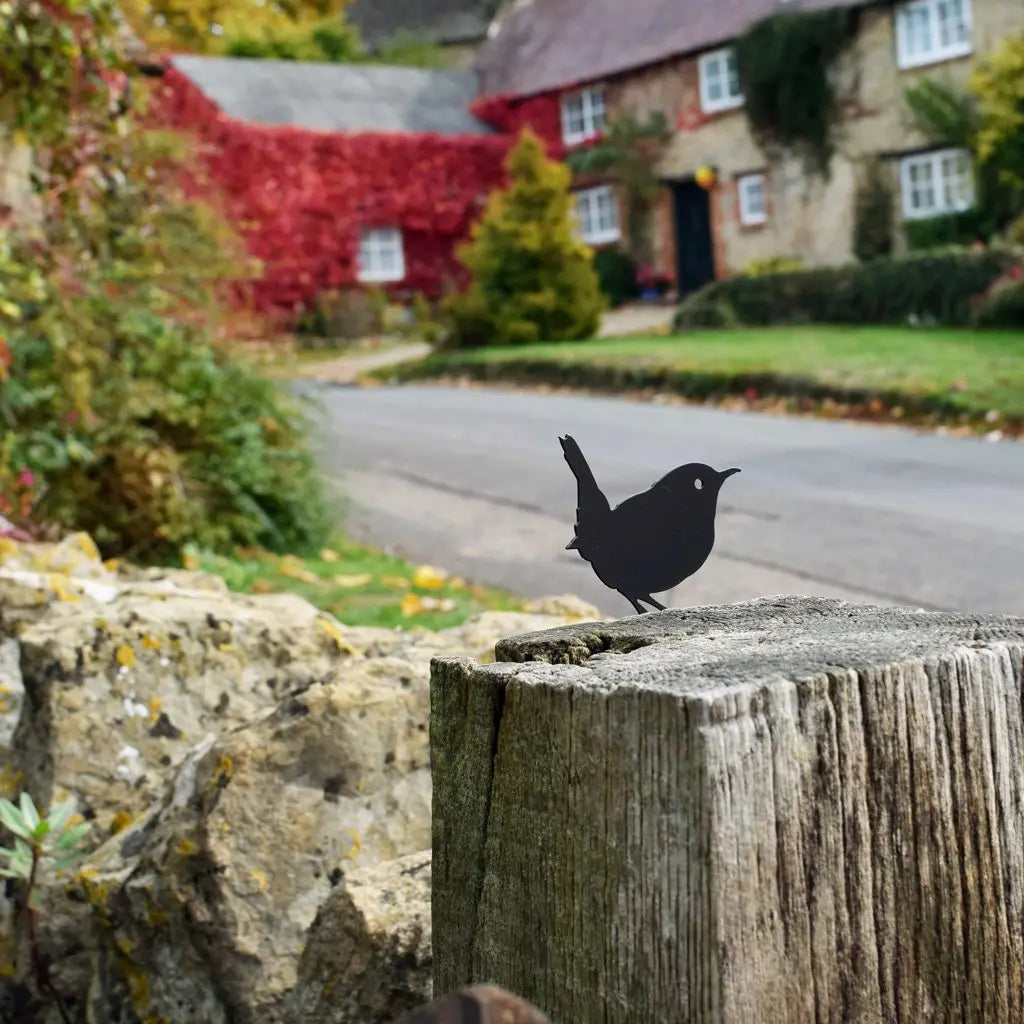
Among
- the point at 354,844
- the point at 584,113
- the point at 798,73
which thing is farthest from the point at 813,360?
the point at 584,113

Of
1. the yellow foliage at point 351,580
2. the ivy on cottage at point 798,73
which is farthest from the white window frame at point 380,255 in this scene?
the yellow foliage at point 351,580

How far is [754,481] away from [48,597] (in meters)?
6.95

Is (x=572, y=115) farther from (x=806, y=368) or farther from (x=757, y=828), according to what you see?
(x=757, y=828)

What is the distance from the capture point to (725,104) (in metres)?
27.5

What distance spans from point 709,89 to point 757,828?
2779cm

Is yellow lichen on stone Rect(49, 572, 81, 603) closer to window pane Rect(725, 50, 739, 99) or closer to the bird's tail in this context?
the bird's tail

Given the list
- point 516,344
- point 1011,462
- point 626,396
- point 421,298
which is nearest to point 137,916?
point 1011,462

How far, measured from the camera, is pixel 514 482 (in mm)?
10609

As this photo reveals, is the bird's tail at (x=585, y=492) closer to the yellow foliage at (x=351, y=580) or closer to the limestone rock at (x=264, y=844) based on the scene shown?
the limestone rock at (x=264, y=844)

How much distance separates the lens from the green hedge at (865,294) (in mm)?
18547

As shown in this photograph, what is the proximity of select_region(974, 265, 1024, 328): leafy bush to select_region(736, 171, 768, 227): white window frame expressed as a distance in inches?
378

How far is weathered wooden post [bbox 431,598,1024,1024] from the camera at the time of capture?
1.58 meters

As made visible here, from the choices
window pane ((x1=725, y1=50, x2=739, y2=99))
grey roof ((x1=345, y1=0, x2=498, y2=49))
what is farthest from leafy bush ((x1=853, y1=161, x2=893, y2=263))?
grey roof ((x1=345, y1=0, x2=498, y2=49))

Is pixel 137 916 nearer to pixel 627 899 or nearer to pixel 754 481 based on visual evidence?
pixel 627 899
